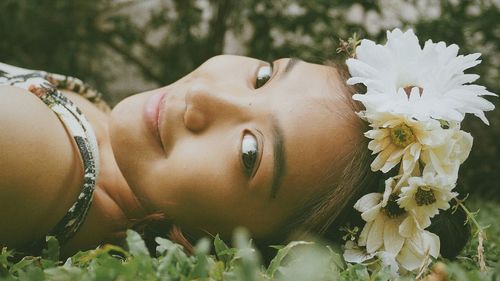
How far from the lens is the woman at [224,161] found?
151 centimetres

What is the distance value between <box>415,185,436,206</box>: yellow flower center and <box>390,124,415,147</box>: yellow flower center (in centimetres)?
11

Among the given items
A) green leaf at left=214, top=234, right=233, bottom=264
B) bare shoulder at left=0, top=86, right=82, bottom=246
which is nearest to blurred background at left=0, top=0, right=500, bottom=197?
bare shoulder at left=0, top=86, right=82, bottom=246

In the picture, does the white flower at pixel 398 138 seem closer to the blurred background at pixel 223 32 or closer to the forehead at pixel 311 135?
the forehead at pixel 311 135

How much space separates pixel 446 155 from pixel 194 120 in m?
0.60

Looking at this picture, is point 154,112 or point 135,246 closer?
point 135,246

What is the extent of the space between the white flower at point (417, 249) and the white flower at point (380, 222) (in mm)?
17

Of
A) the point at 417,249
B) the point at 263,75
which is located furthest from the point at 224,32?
the point at 417,249

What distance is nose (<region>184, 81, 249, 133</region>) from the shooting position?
1.57 metres

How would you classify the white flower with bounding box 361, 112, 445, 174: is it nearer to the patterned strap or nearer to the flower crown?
the flower crown

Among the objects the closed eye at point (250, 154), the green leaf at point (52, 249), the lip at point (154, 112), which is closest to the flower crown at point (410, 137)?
the closed eye at point (250, 154)

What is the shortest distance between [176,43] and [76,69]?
1.76ft

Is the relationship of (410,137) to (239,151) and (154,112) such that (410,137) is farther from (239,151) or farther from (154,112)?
(154,112)

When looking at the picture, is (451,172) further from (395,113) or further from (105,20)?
(105,20)

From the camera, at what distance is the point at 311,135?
5.04 feet
